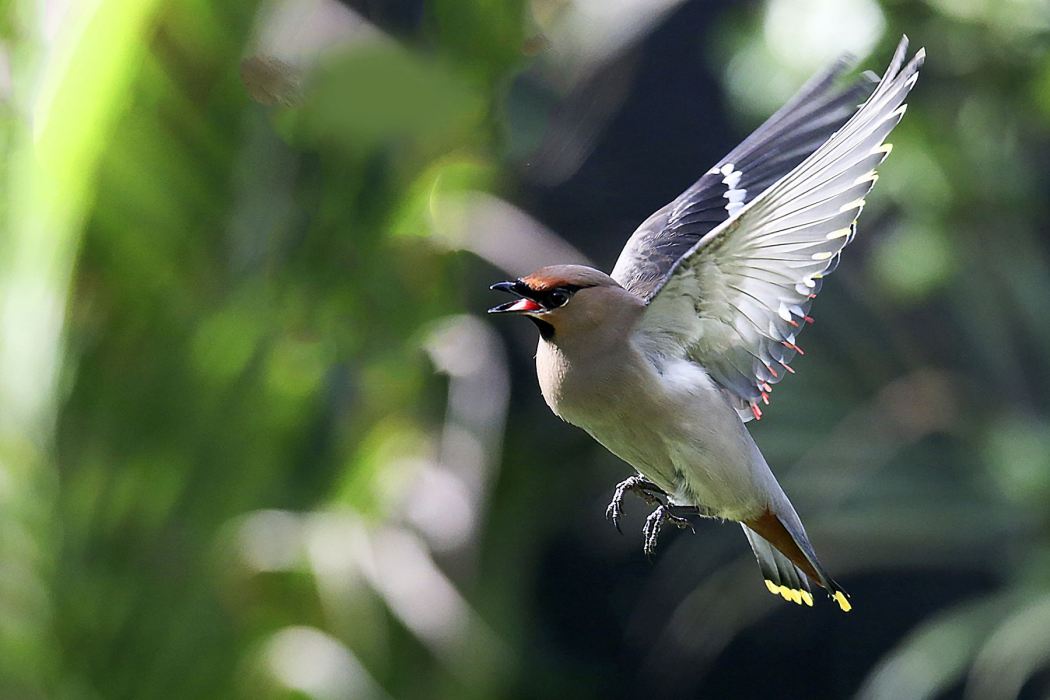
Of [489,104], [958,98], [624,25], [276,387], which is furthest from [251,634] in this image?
[958,98]

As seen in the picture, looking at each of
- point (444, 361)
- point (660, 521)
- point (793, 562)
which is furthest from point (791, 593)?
point (444, 361)

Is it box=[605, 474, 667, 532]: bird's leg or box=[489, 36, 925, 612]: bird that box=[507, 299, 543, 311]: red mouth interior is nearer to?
box=[489, 36, 925, 612]: bird

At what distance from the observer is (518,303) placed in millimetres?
1029

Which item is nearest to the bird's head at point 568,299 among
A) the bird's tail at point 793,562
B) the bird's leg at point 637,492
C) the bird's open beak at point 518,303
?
the bird's open beak at point 518,303

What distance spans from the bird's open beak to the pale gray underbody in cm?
7

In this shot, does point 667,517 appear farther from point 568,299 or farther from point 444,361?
point 444,361

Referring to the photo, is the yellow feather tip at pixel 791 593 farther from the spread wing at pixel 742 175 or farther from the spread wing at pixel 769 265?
the spread wing at pixel 742 175

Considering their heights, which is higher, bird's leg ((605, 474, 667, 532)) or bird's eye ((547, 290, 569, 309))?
bird's eye ((547, 290, 569, 309))

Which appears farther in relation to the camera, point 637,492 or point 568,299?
point 637,492

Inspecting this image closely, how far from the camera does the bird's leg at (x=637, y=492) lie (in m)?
1.14

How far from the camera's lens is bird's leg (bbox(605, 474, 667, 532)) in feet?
3.74

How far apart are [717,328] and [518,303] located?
0.18 metres

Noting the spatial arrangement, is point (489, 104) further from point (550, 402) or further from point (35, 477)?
point (550, 402)

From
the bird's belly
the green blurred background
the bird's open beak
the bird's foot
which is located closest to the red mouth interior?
the bird's open beak
